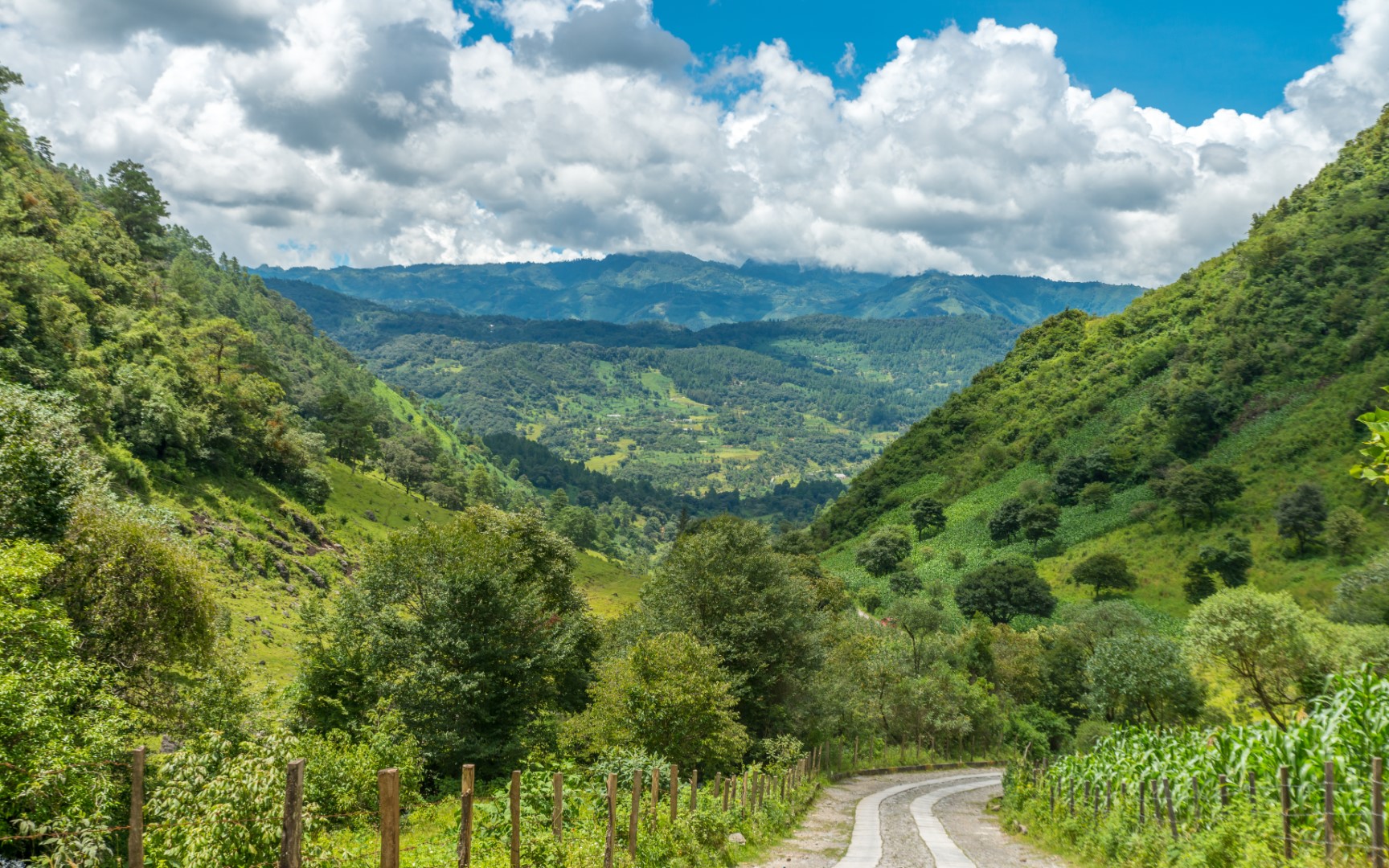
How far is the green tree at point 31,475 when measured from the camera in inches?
874

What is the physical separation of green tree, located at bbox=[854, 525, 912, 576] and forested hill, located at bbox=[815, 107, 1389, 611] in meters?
5.62

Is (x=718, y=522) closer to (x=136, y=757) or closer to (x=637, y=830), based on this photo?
(x=637, y=830)

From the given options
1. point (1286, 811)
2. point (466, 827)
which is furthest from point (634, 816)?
point (1286, 811)

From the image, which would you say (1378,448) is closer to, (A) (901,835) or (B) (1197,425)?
(A) (901,835)

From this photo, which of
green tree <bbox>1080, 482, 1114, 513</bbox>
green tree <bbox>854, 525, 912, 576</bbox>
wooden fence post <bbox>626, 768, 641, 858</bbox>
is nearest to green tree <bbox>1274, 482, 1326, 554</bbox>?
green tree <bbox>1080, 482, 1114, 513</bbox>

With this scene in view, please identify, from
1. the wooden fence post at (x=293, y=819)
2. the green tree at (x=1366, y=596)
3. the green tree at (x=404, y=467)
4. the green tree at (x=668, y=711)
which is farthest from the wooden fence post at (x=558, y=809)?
the green tree at (x=404, y=467)

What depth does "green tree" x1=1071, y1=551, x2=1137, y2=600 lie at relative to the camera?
8331 centimetres

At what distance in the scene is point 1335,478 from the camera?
78.8 metres

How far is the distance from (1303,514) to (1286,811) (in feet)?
270

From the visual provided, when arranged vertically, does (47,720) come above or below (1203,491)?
below

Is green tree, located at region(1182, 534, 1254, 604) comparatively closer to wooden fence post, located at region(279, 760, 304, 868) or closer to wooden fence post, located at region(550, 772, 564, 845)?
wooden fence post, located at region(550, 772, 564, 845)

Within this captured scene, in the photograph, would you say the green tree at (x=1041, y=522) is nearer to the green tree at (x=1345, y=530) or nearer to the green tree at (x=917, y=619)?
the green tree at (x=917, y=619)

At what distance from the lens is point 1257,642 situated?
4069 cm

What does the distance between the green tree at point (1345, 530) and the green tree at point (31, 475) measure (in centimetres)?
9663
